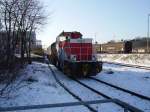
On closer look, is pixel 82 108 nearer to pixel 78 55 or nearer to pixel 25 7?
pixel 78 55

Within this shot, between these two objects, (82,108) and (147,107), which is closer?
(82,108)

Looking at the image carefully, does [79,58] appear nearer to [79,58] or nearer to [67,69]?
[79,58]

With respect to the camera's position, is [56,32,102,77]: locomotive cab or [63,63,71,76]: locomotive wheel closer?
[56,32,102,77]: locomotive cab

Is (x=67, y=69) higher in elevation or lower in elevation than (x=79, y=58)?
lower

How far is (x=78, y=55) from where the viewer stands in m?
22.6

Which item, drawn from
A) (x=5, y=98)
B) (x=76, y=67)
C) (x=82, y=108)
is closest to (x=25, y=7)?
(x=76, y=67)

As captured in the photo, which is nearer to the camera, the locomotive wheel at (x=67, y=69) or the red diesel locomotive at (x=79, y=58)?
the red diesel locomotive at (x=79, y=58)

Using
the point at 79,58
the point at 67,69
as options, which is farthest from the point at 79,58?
the point at 67,69

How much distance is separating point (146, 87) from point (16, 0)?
10.4 metres

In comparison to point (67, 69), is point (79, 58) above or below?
above

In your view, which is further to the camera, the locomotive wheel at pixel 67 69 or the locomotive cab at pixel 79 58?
the locomotive wheel at pixel 67 69

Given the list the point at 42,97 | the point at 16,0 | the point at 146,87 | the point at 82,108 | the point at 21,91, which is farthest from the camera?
the point at 16,0

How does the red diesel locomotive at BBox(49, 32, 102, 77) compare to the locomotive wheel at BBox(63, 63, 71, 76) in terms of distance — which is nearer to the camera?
the red diesel locomotive at BBox(49, 32, 102, 77)

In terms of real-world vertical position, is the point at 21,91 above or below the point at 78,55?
below
